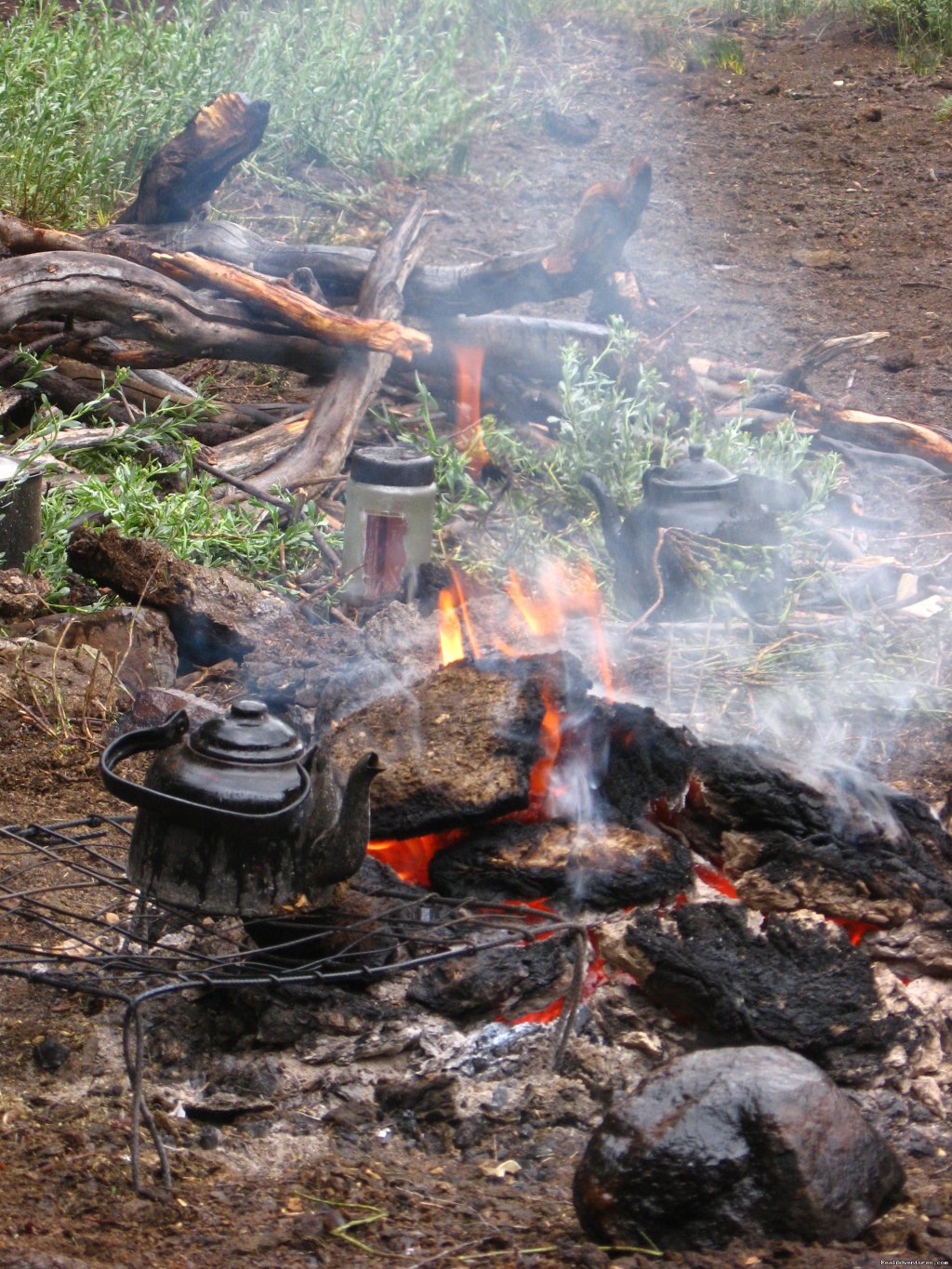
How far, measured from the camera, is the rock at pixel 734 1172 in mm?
2180

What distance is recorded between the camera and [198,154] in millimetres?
7125

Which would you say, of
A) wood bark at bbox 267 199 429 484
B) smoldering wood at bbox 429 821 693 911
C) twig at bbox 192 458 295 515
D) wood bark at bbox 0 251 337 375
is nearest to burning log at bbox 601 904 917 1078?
smoldering wood at bbox 429 821 693 911

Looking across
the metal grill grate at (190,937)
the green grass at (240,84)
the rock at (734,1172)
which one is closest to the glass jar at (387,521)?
the metal grill grate at (190,937)

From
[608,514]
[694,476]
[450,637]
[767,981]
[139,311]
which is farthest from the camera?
[139,311]

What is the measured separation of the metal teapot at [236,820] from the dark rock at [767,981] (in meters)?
0.74

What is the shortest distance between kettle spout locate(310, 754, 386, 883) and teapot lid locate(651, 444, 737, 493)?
2.86m

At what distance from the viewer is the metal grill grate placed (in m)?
2.55

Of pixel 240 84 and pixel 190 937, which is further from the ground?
pixel 240 84

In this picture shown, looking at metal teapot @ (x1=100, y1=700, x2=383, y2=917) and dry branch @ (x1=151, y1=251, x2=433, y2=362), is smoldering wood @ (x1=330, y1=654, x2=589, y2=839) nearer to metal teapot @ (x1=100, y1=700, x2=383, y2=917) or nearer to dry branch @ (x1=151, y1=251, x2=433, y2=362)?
metal teapot @ (x1=100, y1=700, x2=383, y2=917)

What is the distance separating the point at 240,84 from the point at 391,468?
493cm

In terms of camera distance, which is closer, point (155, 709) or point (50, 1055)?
point (50, 1055)

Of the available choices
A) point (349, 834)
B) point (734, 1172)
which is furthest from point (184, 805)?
point (734, 1172)

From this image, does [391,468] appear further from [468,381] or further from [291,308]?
[468,381]

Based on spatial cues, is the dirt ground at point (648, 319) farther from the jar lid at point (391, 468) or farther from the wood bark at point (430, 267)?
the jar lid at point (391, 468)
